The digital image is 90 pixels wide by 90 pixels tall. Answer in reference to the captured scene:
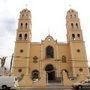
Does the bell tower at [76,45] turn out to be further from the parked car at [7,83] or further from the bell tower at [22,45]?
the parked car at [7,83]

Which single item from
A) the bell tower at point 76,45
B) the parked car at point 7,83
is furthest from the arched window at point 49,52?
the parked car at point 7,83

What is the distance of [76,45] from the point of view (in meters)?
46.5

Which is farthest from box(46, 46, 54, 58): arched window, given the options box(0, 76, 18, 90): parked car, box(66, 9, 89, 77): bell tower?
box(0, 76, 18, 90): parked car

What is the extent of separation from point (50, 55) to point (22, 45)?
24.7 feet

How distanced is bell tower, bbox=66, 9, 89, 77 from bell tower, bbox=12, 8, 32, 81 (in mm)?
10673

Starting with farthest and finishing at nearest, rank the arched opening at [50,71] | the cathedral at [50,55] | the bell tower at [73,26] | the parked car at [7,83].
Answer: the bell tower at [73,26], the arched opening at [50,71], the cathedral at [50,55], the parked car at [7,83]

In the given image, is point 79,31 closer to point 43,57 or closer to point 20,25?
point 43,57

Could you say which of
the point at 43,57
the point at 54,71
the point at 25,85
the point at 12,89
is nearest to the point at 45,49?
the point at 43,57

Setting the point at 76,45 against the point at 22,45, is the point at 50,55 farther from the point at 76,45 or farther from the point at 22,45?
the point at 22,45

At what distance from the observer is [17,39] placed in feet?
155

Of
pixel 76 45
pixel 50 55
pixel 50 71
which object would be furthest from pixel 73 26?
pixel 50 71

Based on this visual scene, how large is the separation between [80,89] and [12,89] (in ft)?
23.9

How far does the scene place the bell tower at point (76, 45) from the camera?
43.6m

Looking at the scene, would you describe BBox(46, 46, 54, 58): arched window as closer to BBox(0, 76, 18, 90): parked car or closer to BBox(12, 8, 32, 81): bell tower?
BBox(12, 8, 32, 81): bell tower
